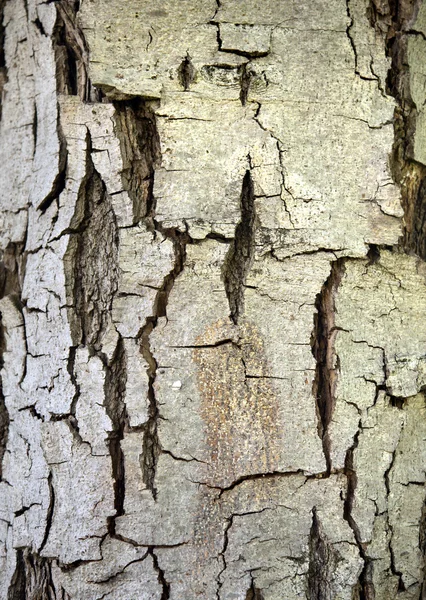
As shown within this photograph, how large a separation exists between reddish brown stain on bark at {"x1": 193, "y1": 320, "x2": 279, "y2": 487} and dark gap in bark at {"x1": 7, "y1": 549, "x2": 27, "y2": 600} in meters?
0.48

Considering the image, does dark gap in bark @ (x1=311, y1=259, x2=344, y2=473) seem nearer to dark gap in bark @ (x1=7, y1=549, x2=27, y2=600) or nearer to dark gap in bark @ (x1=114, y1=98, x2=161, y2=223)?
dark gap in bark @ (x1=114, y1=98, x2=161, y2=223)

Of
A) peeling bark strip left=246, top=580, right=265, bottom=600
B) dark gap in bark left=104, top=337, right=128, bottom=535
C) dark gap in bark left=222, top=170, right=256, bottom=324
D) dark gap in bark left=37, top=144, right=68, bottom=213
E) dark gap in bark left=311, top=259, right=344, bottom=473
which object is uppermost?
dark gap in bark left=37, top=144, right=68, bottom=213

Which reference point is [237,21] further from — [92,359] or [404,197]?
[92,359]

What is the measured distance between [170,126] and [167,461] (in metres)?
0.66

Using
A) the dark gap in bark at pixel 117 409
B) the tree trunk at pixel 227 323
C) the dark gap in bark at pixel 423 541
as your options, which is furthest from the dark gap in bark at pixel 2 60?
the dark gap in bark at pixel 423 541

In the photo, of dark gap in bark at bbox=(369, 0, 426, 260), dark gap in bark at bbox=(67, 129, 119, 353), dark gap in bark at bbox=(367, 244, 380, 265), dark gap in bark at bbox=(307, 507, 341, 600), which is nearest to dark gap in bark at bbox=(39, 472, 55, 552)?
dark gap in bark at bbox=(67, 129, 119, 353)

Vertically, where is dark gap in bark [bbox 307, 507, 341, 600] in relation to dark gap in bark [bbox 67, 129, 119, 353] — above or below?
below


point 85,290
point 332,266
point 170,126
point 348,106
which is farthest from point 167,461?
point 348,106

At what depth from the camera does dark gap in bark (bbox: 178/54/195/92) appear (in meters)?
1.27

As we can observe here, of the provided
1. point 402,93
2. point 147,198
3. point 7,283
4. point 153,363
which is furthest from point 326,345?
point 7,283

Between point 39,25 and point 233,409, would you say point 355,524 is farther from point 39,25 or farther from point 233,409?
point 39,25

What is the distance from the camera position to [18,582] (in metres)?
1.34

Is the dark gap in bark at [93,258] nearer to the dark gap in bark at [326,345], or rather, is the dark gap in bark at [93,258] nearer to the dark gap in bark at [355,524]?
the dark gap in bark at [326,345]

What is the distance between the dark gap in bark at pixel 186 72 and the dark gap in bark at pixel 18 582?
3.37ft
